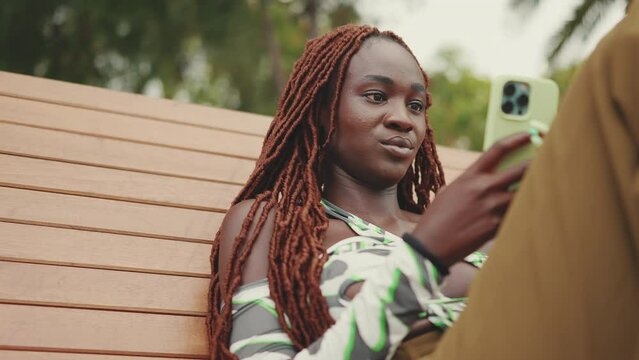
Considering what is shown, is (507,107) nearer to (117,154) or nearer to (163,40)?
(117,154)

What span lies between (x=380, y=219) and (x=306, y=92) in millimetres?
444

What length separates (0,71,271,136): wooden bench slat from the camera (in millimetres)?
3105

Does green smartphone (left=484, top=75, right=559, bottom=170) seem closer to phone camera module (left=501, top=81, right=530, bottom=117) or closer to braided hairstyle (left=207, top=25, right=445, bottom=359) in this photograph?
phone camera module (left=501, top=81, right=530, bottom=117)

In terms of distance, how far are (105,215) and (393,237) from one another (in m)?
1.01

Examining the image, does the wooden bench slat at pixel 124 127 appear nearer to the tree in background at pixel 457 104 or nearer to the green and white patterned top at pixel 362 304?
the green and white patterned top at pixel 362 304

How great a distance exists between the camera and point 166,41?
1164 centimetres

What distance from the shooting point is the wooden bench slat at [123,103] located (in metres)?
3.11

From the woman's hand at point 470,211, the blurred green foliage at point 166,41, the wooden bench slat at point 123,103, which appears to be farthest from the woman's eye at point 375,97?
the blurred green foliage at point 166,41

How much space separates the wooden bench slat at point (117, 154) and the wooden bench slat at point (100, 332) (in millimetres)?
788

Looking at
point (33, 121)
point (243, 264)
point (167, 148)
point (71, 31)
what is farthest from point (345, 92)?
point (71, 31)

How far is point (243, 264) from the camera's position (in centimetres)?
189

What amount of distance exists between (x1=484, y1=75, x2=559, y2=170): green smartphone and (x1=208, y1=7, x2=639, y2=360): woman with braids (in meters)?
0.19

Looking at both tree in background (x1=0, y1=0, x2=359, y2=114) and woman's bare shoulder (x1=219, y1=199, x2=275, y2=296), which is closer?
woman's bare shoulder (x1=219, y1=199, x2=275, y2=296)

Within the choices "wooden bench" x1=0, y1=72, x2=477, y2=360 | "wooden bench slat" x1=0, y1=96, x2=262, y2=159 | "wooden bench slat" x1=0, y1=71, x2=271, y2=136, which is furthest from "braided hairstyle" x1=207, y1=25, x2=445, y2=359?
"wooden bench slat" x1=0, y1=71, x2=271, y2=136
